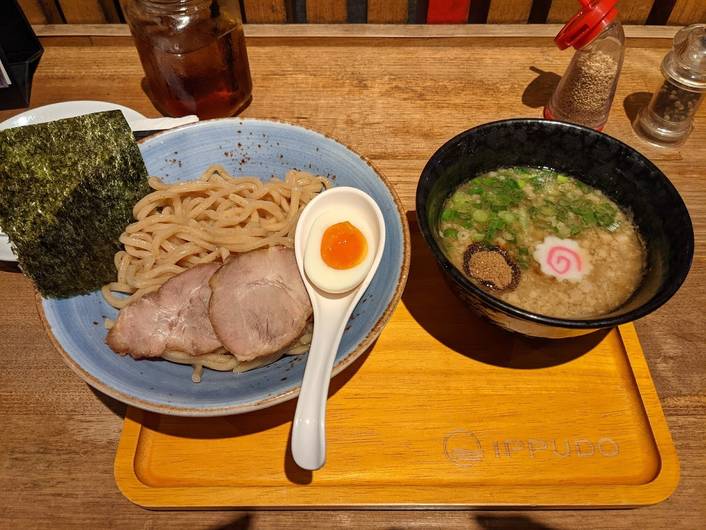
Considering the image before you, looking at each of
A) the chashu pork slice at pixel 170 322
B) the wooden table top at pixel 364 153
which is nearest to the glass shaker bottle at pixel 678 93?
the wooden table top at pixel 364 153

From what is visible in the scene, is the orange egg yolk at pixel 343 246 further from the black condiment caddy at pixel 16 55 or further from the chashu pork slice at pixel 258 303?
the black condiment caddy at pixel 16 55

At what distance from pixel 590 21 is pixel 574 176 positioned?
0.68 metres

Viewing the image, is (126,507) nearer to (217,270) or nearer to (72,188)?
(217,270)

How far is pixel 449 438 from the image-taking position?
138 centimetres

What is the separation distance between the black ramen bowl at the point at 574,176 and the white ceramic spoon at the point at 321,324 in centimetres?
21

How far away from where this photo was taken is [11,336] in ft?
5.33

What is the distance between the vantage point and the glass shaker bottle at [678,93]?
1949 mm

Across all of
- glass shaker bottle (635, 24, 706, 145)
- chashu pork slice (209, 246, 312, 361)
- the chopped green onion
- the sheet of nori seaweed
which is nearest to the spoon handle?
chashu pork slice (209, 246, 312, 361)

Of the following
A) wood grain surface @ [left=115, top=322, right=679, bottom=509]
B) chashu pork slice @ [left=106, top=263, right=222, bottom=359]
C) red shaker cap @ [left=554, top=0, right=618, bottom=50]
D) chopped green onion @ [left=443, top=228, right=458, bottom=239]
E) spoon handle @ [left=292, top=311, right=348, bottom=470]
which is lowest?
wood grain surface @ [left=115, top=322, right=679, bottom=509]

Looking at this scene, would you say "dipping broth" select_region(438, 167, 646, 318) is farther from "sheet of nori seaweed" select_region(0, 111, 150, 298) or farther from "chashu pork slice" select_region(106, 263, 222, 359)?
"sheet of nori seaweed" select_region(0, 111, 150, 298)

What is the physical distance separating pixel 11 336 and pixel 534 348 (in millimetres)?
1757

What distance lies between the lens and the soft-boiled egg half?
59.1 inches

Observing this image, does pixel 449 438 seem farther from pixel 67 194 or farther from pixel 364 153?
pixel 67 194

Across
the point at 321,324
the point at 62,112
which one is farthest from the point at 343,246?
the point at 62,112
